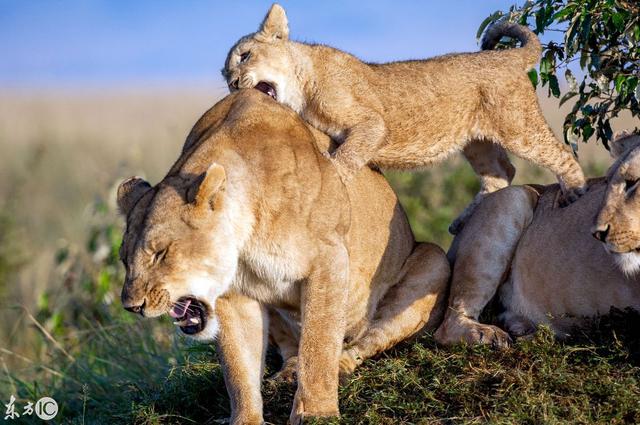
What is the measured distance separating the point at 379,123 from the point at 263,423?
1.92 metres

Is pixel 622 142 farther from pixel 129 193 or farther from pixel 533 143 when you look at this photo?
pixel 129 193

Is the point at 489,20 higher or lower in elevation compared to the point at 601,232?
higher

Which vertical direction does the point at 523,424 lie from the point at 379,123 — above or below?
below

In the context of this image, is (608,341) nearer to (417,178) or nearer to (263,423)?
(263,423)

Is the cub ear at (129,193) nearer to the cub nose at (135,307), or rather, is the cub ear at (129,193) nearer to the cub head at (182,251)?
the cub head at (182,251)

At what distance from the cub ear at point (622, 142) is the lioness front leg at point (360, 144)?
1.31 m

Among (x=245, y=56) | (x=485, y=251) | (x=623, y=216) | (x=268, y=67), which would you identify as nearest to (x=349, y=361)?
(x=485, y=251)

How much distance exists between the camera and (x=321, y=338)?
480 centimetres

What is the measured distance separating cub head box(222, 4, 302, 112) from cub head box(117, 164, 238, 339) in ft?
4.70

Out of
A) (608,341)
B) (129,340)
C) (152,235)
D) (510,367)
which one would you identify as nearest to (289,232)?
(152,235)

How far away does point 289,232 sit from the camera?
475 cm

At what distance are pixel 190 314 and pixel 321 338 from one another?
2.07 feet

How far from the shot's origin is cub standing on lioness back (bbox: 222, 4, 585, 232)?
599cm

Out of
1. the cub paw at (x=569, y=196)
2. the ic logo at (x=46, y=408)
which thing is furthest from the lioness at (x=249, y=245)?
the ic logo at (x=46, y=408)
